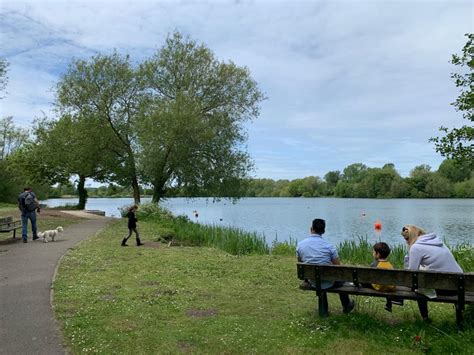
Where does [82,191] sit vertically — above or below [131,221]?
above

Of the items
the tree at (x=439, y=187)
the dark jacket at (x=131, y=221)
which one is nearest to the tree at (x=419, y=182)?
the tree at (x=439, y=187)

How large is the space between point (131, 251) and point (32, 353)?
769 centimetres

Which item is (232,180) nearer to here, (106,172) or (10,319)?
(106,172)

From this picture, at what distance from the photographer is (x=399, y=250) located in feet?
40.9

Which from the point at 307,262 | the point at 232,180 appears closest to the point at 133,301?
the point at 307,262

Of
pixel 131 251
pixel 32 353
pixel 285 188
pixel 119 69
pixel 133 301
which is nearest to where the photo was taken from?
pixel 32 353

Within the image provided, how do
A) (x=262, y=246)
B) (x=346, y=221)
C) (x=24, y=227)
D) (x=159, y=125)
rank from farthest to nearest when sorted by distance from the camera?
1. (x=346, y=221)
2. (x=159, y=125)
3. (x=262, y=246)
4. (x=24, y=227)

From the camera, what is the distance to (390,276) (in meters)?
5.08

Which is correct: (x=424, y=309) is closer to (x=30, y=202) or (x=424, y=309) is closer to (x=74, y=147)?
(x=30, y=202)

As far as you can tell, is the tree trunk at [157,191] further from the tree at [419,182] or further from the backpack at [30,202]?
the tree at [419,182]

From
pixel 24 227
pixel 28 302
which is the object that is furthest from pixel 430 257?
pixel 24 227

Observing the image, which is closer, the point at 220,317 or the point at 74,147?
the point at 220,317

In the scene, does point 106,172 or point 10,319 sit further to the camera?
point 106,172

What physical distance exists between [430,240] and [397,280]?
76 cm
